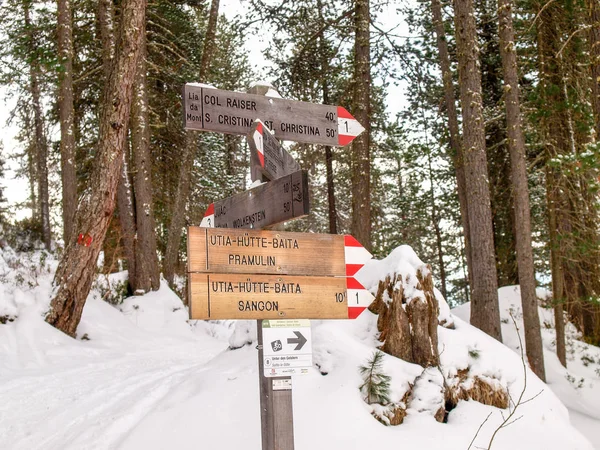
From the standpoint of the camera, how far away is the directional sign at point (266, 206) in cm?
363

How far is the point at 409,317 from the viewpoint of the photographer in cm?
650

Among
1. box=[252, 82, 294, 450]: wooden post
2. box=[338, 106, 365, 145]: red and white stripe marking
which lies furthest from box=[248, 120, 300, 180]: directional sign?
box=[252, 82, 294, 450]: wooden post

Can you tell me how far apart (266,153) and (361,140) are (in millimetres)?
7992

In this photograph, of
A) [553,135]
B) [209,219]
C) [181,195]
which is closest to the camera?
[209,219]

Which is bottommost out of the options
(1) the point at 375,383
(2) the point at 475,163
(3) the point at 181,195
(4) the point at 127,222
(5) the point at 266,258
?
(1) the point at 375,383

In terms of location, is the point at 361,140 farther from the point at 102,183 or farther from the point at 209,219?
the point at 209,219

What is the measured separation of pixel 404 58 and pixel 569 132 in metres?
3.97

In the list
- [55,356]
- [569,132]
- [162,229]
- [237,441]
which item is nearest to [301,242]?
[237,441]

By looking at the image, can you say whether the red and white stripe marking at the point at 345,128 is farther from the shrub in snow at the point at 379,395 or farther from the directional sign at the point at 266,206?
the shrub in snow at the point at 379,395

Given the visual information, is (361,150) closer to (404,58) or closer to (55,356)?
(404,58)

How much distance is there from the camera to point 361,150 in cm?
1185

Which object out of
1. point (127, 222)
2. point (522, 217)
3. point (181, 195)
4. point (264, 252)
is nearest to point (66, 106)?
point (127, 222)

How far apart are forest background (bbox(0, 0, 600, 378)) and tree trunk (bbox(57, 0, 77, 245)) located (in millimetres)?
31

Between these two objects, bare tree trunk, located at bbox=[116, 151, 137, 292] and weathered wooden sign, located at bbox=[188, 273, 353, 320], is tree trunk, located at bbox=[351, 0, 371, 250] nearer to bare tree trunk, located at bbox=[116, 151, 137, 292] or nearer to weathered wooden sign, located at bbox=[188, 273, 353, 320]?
bare tree trunk, located at bbox=[116, 151, 137, 292]
